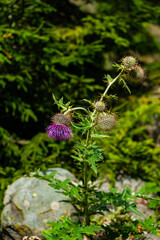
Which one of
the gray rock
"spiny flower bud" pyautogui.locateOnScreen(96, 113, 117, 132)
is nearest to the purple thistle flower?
"spiny flower bud" pyautogui.locateOnScreen(96, 113, 117, 132)

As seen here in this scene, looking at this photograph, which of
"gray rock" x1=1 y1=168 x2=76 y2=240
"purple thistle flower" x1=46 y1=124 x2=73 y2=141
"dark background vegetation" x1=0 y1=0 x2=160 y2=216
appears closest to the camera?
"purple thistle flower" x1=46 y1=124 x2=73 y2=141

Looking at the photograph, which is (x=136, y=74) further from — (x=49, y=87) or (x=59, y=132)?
(x=49, y=87)

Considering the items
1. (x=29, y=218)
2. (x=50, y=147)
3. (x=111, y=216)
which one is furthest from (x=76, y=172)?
(x=29, y=218)

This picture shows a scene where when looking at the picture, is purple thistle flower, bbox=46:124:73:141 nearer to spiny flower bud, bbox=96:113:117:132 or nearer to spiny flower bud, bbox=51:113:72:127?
spiny flower bud, bbox=51:113:72:127

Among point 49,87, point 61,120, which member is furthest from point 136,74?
point 49,87

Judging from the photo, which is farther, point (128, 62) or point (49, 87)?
point (49, 87)
